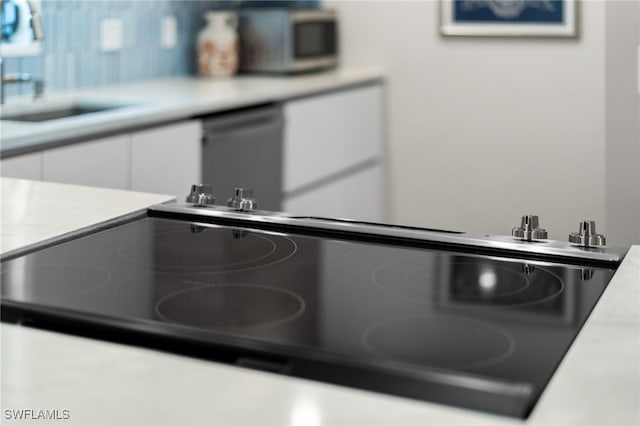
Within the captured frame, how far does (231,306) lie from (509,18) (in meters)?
3.34

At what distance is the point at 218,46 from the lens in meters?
3.88

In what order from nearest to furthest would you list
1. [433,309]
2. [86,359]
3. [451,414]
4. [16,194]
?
[451,414], [86,359], [433,309], [16,194]

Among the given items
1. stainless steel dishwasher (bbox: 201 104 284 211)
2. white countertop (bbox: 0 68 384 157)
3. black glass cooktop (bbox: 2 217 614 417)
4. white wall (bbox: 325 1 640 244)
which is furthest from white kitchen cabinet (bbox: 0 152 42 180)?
white wall (bbox: 325 1 640 244)

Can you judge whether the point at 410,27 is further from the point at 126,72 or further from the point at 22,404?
the point at 22,404

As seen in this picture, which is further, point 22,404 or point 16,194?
point 16,194

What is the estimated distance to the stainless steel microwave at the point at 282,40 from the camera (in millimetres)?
3889

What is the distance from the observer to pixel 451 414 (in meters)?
0.69

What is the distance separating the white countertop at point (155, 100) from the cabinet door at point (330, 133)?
6 centimetres

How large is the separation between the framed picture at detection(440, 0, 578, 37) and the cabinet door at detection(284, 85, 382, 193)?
458mm

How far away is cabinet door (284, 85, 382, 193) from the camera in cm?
354

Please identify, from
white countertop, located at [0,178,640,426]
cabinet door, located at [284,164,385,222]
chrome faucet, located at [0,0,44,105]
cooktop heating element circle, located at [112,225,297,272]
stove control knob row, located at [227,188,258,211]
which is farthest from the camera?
cabinet door, located at [284,164,385,222]

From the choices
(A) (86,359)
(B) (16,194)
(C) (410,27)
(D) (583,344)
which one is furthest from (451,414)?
(C) (410,27)

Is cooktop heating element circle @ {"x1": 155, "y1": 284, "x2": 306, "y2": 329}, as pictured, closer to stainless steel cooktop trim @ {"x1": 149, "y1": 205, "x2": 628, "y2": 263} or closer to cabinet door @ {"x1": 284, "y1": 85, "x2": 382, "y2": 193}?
stainless steel cooktop trim @ {"x1": 149, "y1": 205, "x2": 628, "y2": 263}

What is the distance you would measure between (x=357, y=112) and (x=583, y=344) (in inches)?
126
